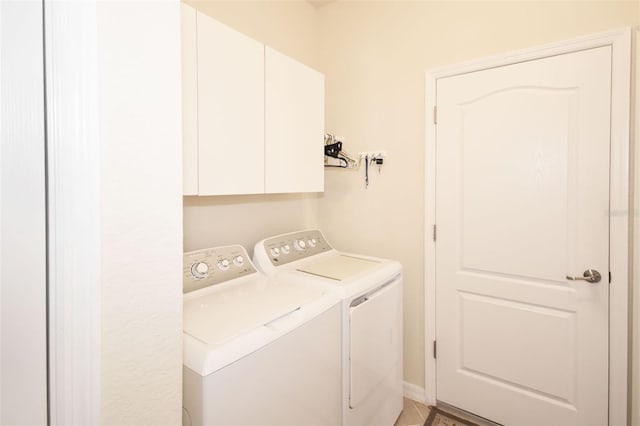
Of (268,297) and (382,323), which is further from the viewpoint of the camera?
(382,323)

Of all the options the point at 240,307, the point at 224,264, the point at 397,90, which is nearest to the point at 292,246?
the point at 224,264

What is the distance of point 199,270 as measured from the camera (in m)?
1.50

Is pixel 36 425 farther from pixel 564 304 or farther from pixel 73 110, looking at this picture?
pixel 564 304

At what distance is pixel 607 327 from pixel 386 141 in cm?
160

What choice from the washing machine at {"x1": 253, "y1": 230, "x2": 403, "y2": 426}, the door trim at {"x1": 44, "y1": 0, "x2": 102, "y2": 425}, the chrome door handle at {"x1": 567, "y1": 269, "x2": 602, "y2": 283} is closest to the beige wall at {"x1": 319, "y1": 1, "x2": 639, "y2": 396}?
the washing machine at {"x1": 253, "y1": 230, "x2": 403, "y2": 426}

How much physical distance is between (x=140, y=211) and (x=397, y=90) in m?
1.94

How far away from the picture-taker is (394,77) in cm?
220

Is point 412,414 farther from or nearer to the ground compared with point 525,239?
nearer to the ground

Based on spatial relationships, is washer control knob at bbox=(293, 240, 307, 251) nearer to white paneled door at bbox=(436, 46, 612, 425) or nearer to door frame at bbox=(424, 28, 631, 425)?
white paneled door at bbox=(436, 46, 612, 425)

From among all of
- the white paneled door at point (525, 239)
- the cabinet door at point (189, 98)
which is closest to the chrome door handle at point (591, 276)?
the white paneled door at point (525, 239)

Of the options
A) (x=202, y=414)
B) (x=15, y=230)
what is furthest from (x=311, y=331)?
(x=15, y=230)

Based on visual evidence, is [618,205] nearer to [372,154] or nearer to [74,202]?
[372,154]

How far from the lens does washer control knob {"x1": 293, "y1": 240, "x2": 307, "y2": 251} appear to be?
2064mm

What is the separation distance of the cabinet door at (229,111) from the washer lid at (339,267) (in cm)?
57
